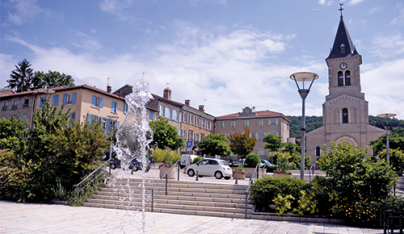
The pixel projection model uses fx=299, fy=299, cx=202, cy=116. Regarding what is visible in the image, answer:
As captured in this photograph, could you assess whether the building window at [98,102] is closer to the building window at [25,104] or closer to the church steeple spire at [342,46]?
the building window at [25,104]

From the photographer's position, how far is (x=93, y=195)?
1391 centimetres

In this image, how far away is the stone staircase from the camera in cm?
1168

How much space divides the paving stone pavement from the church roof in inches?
1888

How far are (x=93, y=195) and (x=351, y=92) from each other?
1867 inches

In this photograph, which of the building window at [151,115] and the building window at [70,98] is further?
the building window at [151,115]

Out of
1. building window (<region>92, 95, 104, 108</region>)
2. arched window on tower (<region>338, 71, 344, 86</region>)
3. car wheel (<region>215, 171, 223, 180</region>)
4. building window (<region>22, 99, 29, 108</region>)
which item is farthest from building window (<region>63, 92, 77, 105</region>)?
arched window on tower (<region>338, 71, 344, 86</region>)

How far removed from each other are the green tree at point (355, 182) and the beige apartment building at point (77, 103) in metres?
23.7

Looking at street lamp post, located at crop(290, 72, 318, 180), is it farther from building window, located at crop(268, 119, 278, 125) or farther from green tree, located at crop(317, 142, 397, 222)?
building window, located at crop(268, 119, 278, 125)

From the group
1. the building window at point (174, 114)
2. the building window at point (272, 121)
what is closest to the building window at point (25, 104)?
the building window at point (174, 114)

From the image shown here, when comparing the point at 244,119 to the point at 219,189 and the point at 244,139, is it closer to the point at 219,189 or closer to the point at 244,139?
the point at 244,139

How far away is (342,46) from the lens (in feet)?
169

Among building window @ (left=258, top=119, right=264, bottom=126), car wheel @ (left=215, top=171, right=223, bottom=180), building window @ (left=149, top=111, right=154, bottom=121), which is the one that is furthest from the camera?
building window @ (left=258, top=119, right=264, bottom=126)

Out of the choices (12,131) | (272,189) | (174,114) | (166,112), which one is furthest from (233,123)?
(272,189)

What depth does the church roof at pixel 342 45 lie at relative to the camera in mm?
50750
